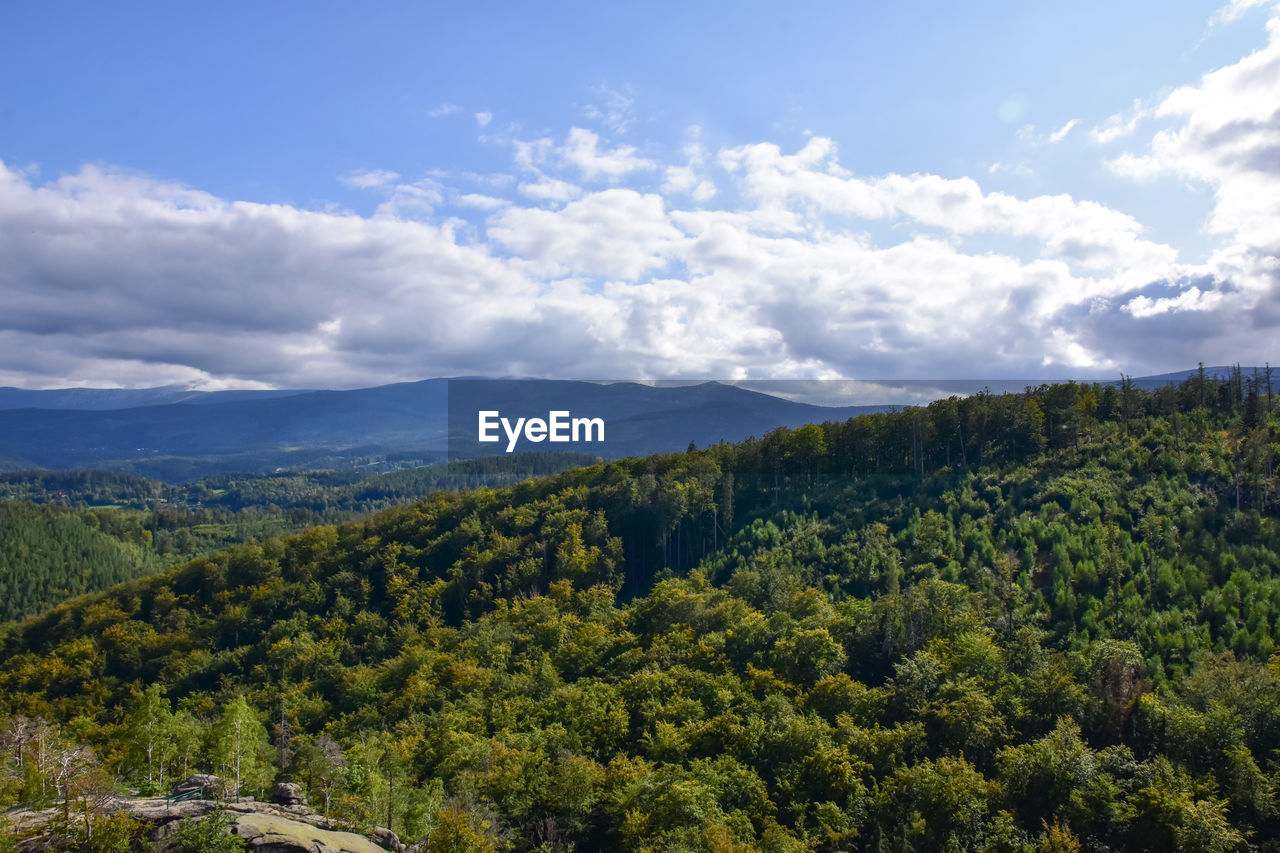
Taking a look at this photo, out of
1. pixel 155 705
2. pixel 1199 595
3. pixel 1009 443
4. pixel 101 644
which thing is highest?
pixel 1009 443

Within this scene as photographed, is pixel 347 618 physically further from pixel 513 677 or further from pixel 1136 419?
pixel 1136 419

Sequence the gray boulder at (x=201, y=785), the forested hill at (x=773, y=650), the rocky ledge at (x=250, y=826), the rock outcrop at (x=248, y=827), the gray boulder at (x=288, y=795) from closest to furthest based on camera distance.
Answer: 1. the rocky ledge at (x=250, y=826)
2. the rock outcrop at (x=248, y=827)
3. the gray boulder at (x=201, y=785)
4. the gray boulder at (x=288, y=795)
5. the forested hill at (x=773, y=650)

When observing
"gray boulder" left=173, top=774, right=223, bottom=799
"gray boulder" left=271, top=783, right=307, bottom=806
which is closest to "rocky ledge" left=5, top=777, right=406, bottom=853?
"gray boulder" left=173, top=774, right=223, bottom=799

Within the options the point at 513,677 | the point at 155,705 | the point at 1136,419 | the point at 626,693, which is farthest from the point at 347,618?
the point at 1136,419

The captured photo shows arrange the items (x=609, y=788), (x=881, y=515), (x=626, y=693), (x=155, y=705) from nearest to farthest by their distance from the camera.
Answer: (x=609, y=788) < (x=155, y=705) < (x=626, y=693) < (x=881, y=515)

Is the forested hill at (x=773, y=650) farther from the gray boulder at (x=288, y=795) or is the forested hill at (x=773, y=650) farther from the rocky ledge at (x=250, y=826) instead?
the rocky ledge at (x=250, y=826)

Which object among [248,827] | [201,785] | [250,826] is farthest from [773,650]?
[201,785]

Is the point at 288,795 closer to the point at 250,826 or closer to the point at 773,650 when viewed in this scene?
the point at 250,826

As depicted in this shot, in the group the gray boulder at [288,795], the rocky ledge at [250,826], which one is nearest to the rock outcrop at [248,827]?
the rocky ledge at [250,826]
